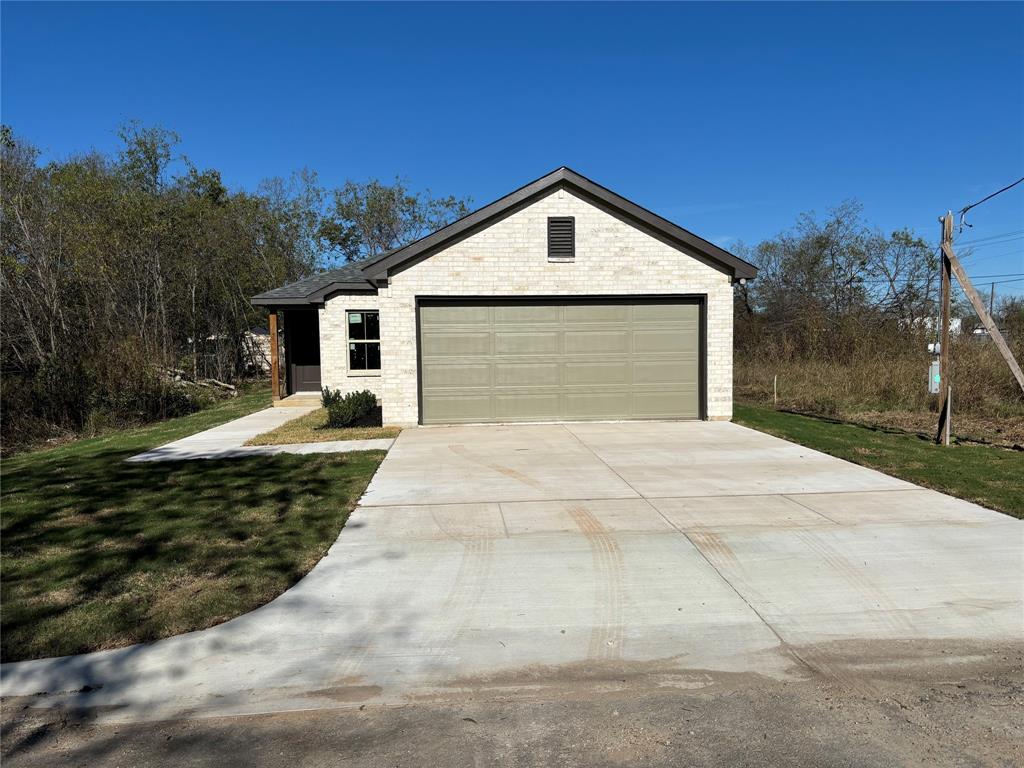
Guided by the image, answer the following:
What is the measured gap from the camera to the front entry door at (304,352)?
20.5 metres

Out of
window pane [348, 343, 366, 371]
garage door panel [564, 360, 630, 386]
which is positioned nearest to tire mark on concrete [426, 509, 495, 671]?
garage door panel [564, 360, 630, 386]

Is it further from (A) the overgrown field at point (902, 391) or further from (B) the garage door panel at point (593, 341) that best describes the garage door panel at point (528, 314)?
(A) the overgrown field at point (902, 391)

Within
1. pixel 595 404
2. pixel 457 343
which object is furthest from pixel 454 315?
pixel 595 404

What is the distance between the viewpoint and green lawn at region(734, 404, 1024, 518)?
289 inches

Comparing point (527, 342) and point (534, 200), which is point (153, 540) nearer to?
point (527, 342)

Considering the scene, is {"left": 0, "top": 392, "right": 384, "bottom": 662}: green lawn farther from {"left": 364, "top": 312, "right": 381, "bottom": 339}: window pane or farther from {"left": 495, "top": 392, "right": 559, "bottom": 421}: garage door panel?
{"left": 364, "top": 312, "right": 381, "bottom": 339}: window pane

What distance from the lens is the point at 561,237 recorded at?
13.3 metres

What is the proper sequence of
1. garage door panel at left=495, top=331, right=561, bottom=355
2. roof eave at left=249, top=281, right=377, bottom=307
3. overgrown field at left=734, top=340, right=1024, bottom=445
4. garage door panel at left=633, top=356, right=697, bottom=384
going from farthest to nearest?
roof eave at left=249, top=281, right=377, bottom=307, overgrown field at left=734, top=340, right=1024, bottom=445, garage door panel at left=633, top=356, right=697, bottom=384, garage door panel at left=495, top=331, right=561, bottom=355

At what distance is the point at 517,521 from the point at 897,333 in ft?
60.7

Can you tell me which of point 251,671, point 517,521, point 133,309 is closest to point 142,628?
point 251,671

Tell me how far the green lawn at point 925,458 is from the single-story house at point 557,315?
1.97 meters

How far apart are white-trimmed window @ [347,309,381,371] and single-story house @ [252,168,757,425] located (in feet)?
15.6

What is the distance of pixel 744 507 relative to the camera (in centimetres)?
681

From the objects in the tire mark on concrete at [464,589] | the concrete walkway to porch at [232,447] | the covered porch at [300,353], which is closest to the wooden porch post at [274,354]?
the covered porch at [300,353]
